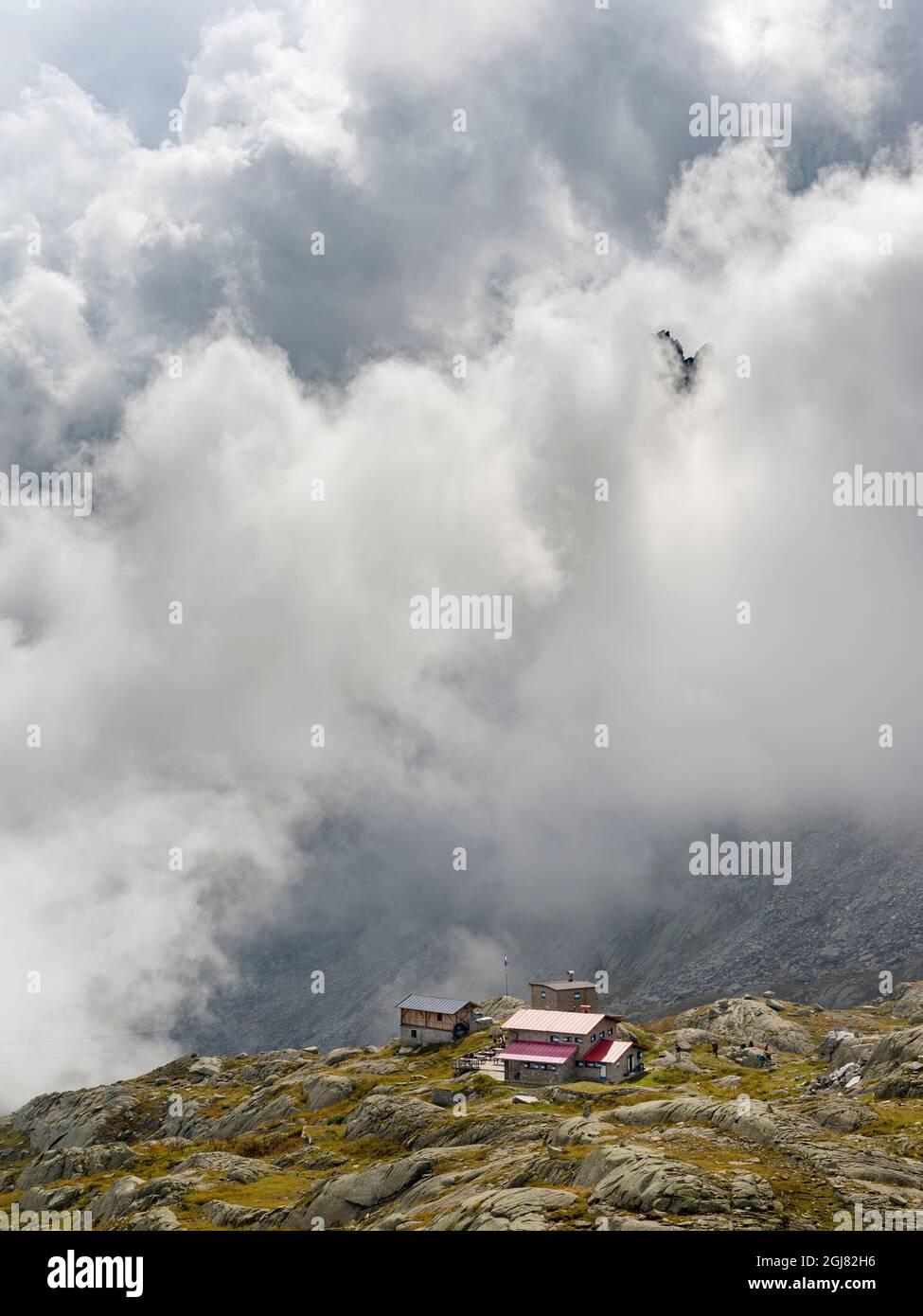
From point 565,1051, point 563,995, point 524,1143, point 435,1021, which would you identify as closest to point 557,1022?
point 565,1051

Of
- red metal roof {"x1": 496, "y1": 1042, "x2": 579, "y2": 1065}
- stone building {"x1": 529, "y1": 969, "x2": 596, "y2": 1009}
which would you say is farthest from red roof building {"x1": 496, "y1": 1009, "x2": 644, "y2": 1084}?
stone building {"x1": 529, "y1": 969, "x2": 596, "y2": 1009}

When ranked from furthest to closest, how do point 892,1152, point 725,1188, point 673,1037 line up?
point 673,1037 < point 892,1152 < point 725,1188

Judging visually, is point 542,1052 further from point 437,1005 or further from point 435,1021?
point 437,1005

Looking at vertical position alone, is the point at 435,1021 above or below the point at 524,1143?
below

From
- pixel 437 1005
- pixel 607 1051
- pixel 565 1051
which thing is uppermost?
pixel 565 1051
